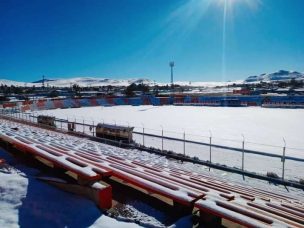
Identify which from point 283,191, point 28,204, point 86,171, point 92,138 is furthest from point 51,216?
point 92,138

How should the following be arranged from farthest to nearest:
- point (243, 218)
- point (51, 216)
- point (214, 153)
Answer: point (214, 153) < point (51, 216) < point (243, 218)

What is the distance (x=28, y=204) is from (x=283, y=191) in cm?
980

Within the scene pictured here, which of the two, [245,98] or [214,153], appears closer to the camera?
[214,153]

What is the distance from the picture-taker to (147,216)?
445cm

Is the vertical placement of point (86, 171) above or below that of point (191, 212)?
above

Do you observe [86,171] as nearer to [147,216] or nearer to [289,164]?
[147,216]

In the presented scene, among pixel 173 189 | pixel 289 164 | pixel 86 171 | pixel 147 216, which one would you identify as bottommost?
pixel 289 164

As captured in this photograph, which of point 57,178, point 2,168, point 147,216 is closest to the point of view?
point 147,216

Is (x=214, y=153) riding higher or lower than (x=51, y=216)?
lower

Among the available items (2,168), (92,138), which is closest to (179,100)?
(92,138)

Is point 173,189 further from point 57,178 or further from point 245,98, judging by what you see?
point 245,98

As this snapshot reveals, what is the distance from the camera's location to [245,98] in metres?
69.2

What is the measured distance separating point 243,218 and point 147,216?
1579mm

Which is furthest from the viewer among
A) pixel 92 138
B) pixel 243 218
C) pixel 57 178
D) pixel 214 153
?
pixel 92 138
